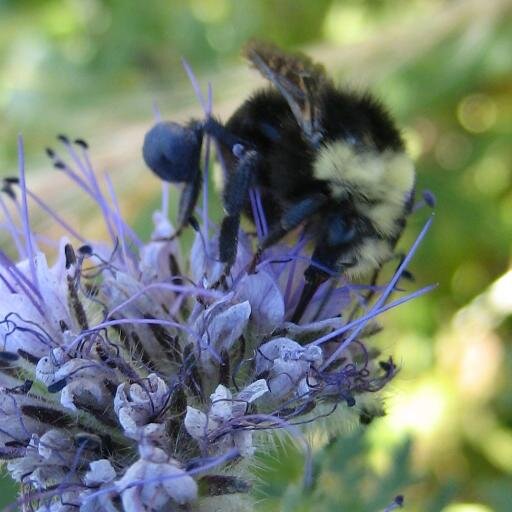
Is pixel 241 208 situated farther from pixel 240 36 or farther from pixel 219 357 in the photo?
pixel 240 36

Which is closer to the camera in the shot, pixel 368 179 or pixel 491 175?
pixel 368 179

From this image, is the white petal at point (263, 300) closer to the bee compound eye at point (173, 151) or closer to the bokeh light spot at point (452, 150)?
the bee compound eye at point (173, 151)

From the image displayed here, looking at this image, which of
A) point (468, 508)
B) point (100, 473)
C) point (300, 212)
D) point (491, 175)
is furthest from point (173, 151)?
point (491, 175)

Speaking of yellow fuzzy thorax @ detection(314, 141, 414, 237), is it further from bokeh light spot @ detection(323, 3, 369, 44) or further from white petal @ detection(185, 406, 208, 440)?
bokeh light spot @ detection(323, 3, 369, 44)

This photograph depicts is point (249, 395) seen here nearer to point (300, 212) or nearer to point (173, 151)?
point (300, 212)

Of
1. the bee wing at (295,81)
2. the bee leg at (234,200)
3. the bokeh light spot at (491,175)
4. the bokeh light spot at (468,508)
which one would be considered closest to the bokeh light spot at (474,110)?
the bokeh light spot at (491,175)

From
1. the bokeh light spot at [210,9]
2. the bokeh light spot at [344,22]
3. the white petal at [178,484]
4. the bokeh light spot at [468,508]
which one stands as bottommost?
the bokeh light spot at [468,508]
